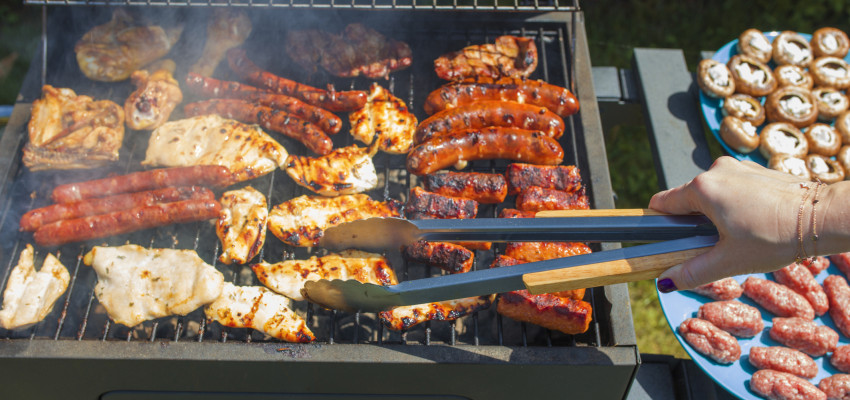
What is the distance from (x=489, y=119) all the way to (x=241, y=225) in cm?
169

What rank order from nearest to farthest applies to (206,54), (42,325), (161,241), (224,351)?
(224,351) → (42,325) → (161,241) → (206,54)

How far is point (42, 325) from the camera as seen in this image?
3434mm

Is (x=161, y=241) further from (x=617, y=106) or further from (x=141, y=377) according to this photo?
(x=617, y=106)

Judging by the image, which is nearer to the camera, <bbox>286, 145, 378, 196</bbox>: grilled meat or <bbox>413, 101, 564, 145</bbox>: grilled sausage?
<bbox>286, 145, 378, 196</bbox>: grilled meat

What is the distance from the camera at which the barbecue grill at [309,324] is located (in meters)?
2.91

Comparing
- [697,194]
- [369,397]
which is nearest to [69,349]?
[369,397]

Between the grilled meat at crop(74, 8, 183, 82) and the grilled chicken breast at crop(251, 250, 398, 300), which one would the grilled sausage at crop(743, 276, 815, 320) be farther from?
the grilled meat at crop(74, 8, 183, 82)

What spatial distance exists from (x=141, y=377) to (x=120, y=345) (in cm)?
27

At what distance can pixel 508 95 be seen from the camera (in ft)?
12.7

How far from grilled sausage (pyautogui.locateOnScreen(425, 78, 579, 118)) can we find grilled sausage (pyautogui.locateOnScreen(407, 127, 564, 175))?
345 mm

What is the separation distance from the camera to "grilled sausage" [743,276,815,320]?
3.40 m

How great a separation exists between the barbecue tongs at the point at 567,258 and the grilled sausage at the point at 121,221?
1.09 m

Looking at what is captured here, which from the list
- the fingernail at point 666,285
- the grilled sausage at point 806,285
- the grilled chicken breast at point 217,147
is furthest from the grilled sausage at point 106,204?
the grilled sausage at point 806,285

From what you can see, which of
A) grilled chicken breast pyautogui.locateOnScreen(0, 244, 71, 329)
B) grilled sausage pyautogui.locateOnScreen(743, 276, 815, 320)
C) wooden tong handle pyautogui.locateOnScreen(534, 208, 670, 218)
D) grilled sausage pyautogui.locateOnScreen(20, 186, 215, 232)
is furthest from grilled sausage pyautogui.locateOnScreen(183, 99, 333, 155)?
grilled sausage pyautogui.locateOnScreen(743, 276, 815, 320)
